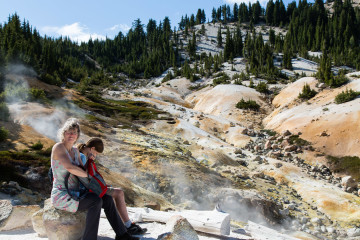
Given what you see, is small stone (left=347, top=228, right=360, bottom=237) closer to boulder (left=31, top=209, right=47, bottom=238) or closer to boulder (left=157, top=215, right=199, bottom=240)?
boulder (left=157, top=215, right=199, bottom=240)

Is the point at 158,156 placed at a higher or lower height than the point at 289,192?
higher

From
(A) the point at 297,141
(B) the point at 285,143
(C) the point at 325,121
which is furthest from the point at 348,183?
(C) the point at 325,121

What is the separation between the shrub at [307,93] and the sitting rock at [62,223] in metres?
41.4

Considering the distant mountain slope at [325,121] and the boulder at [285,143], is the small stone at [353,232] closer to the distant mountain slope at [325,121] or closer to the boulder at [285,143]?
the distant mountain slope at [325,121]

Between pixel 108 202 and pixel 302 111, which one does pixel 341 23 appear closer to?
pixel 302 111

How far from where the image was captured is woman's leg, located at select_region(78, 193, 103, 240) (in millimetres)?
4879

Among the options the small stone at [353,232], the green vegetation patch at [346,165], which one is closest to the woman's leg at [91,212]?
the small stone at [353,232]

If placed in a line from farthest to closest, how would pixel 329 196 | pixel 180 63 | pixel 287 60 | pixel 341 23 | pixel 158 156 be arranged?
pixel 180 63
pixel 341 23
pixel 287 60
pixel 158 156
pixel 329 196

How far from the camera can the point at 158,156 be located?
19.1 metres

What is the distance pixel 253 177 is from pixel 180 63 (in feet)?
352

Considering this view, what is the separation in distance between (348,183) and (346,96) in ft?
52.2

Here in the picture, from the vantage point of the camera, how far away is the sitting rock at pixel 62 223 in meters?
5.14

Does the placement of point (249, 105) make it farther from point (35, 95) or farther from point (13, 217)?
point (13, 217)

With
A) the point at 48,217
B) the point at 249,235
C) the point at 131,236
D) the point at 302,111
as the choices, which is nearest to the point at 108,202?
the point at 131,236
